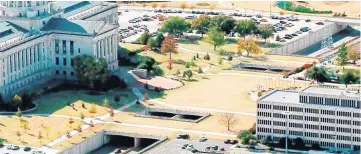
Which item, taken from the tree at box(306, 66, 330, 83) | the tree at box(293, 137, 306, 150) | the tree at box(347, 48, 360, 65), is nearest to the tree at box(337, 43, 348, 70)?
the tree at box(347, 48, 360, 65)

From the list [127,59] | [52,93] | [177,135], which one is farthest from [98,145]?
[127,59]

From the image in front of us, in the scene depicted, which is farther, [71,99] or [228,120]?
[71,99]

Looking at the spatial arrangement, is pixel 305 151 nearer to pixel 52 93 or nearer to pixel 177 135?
pixel 177 135

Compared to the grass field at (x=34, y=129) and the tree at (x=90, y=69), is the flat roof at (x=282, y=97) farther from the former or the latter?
the tree at (x=90, y=69)

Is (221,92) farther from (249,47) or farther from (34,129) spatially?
(34,129)

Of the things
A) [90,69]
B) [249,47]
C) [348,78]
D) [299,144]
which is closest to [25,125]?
[90,69]

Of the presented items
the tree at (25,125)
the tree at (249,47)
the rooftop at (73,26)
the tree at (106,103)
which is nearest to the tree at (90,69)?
the rooftop at (73,26)
